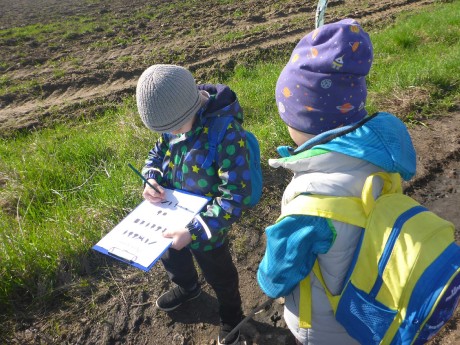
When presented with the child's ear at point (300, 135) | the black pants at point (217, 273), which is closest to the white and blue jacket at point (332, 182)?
the child's ear at point (300, 135)

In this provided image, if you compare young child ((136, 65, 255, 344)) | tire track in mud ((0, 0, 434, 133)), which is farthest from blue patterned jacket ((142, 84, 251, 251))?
tire track in mud ((0, 0, 434, 133))

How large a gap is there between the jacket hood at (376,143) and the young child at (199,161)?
55 centimetres

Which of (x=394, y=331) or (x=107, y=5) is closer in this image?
(x=394, y=331)

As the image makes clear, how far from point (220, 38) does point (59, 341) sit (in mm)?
7913

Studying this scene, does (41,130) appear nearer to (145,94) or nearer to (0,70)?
(0,70)

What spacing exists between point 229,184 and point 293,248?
1.87ft

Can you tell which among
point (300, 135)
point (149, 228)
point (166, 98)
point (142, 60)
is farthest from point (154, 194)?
point (142, 60)

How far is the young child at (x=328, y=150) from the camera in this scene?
1.27 metres

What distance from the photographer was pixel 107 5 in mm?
13297

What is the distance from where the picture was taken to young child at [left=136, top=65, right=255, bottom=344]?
1.70 m

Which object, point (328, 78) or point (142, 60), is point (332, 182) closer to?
point (328, 78)

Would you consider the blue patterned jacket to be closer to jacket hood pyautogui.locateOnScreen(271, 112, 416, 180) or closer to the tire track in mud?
jacket hood pyautogui.locateOnScreen(271, 112, 416, 180)

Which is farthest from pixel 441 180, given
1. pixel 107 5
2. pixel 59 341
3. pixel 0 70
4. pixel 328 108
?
pixel 107 5

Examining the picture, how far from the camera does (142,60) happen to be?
8.20m
